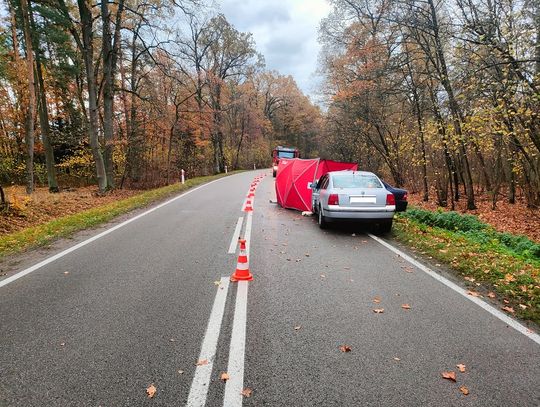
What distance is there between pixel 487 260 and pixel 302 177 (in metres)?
7.32

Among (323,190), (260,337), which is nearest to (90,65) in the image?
(323,190)

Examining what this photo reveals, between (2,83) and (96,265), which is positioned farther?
(2,83)

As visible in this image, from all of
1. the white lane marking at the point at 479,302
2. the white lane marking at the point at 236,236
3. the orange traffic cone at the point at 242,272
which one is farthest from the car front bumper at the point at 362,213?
the orange traffic cone at the point at 242,272

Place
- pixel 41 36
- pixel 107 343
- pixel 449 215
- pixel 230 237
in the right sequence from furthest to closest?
pixel 41 36 → pixel 449 215 → pixel 230 237 → pixel 107 343

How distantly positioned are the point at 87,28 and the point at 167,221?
1216 cm

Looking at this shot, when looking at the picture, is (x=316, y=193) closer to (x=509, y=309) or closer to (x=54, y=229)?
(x=509, y=309)

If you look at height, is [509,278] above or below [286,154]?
below

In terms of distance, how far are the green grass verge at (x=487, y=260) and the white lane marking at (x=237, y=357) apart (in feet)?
11.1

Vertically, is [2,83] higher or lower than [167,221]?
higher

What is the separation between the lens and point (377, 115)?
1933cm

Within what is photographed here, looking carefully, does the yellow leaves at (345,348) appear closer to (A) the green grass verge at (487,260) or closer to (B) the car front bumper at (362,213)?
(A) the green grass verge at (487,260)

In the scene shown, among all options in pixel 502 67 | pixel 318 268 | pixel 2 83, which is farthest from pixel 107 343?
pixel 2 83

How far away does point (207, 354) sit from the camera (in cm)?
339

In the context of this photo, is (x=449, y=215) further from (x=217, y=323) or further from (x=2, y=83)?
(x=2, y=83)
